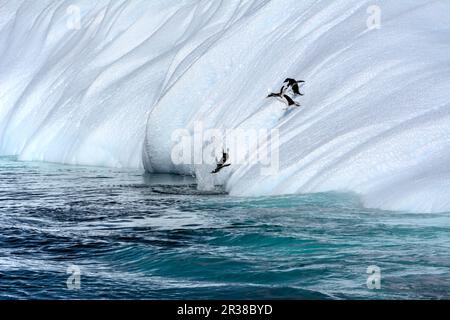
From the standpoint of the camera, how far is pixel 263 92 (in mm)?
18281

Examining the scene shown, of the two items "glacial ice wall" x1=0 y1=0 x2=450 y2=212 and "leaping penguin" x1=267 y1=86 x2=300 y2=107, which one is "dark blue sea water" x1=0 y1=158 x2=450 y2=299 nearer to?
"glacial ice wall" x1=0 y1=0 x2=450 y2=212

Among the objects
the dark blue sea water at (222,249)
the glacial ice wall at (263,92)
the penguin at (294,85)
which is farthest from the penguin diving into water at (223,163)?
the penguin at (294,85)

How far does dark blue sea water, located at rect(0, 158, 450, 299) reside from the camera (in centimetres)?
1006

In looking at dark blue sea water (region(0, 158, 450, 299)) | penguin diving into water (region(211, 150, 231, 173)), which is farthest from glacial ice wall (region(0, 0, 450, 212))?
dark blue sea water (region(0, 158, 450, 299))

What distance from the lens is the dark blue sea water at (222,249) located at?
33.0 ft

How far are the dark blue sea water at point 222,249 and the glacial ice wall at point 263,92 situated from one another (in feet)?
2.19

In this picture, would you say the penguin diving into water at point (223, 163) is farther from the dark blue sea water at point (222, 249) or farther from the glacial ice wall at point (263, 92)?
the dark blue sea water at point (222, 249)

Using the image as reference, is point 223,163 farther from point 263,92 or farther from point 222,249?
point 222,249

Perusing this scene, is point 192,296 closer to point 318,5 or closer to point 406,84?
point 406,84

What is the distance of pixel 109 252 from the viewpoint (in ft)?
40.9

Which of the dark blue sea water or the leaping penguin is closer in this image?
the dark blue sea water

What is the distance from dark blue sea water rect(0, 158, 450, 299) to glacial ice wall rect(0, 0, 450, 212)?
0.67m

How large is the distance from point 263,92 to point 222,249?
669 cm

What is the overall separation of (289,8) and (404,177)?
7373 mm
